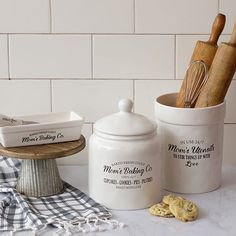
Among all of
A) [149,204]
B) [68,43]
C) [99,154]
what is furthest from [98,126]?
[68,43]

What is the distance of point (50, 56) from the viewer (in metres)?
1.31

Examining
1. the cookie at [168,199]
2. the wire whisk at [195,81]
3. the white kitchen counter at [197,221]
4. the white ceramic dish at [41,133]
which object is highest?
the wire whisk at [195,81]

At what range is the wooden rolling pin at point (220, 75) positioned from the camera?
1.14 metres

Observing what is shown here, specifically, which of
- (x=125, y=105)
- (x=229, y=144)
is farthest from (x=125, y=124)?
(x=229, y=144)

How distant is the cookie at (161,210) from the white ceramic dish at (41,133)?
199 mm

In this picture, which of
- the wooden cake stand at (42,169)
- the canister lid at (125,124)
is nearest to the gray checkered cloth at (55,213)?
the wooden cake stand at (42,169)

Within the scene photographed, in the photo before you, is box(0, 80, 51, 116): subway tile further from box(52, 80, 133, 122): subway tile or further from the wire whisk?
the wire whisk

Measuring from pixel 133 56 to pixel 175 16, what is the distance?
0.12 m

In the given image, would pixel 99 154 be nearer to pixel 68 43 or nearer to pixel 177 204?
pixel 177 204

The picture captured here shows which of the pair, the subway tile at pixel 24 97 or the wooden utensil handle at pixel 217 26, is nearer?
the wooden utensil handle at pixel 217 26

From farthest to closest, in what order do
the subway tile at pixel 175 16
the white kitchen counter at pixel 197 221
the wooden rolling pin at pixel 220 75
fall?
the subway tile at pixel 175 16 < the wooden rolling pin at pixel 220 75 < the white kitchen counter at pixel 197 221

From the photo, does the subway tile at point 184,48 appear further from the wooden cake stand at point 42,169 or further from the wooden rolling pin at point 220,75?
the wooden cake stand at point 42,169

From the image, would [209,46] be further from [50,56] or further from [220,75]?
[50,56]

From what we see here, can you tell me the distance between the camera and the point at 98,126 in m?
1.10
